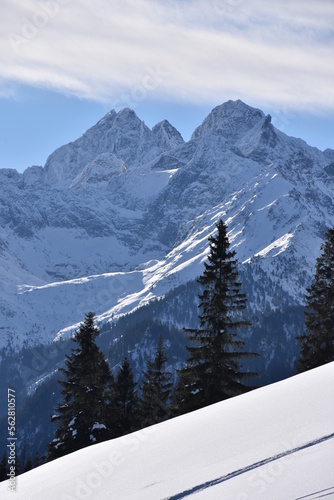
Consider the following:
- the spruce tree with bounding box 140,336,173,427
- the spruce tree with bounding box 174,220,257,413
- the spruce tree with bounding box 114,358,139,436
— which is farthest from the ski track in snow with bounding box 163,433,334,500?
the spruce tree with bounding box 114,358,139,436

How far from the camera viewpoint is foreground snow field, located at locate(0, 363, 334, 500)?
26.4 ft

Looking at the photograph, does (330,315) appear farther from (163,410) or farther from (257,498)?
(257,498)

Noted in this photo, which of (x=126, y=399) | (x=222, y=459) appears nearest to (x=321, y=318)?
(x=126, y=399)

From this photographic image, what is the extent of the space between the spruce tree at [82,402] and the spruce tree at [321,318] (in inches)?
359

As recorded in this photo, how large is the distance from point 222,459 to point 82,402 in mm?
19355

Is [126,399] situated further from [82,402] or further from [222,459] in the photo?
[222,459]

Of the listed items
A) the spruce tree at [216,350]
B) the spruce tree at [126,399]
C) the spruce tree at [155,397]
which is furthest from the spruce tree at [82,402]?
the spruce tree at [155,397]

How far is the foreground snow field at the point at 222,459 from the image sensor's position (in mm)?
8039

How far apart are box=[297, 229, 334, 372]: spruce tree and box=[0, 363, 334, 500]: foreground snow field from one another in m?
16.3

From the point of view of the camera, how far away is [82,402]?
27.7 meters

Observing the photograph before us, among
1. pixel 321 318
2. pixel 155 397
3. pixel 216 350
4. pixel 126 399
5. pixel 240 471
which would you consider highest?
pixel 126 399

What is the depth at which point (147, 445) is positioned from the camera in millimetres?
11195

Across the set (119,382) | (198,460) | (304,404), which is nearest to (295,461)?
(198,460)

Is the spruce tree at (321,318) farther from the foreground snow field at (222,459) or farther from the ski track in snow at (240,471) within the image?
the ski track in snow at (240,471)
